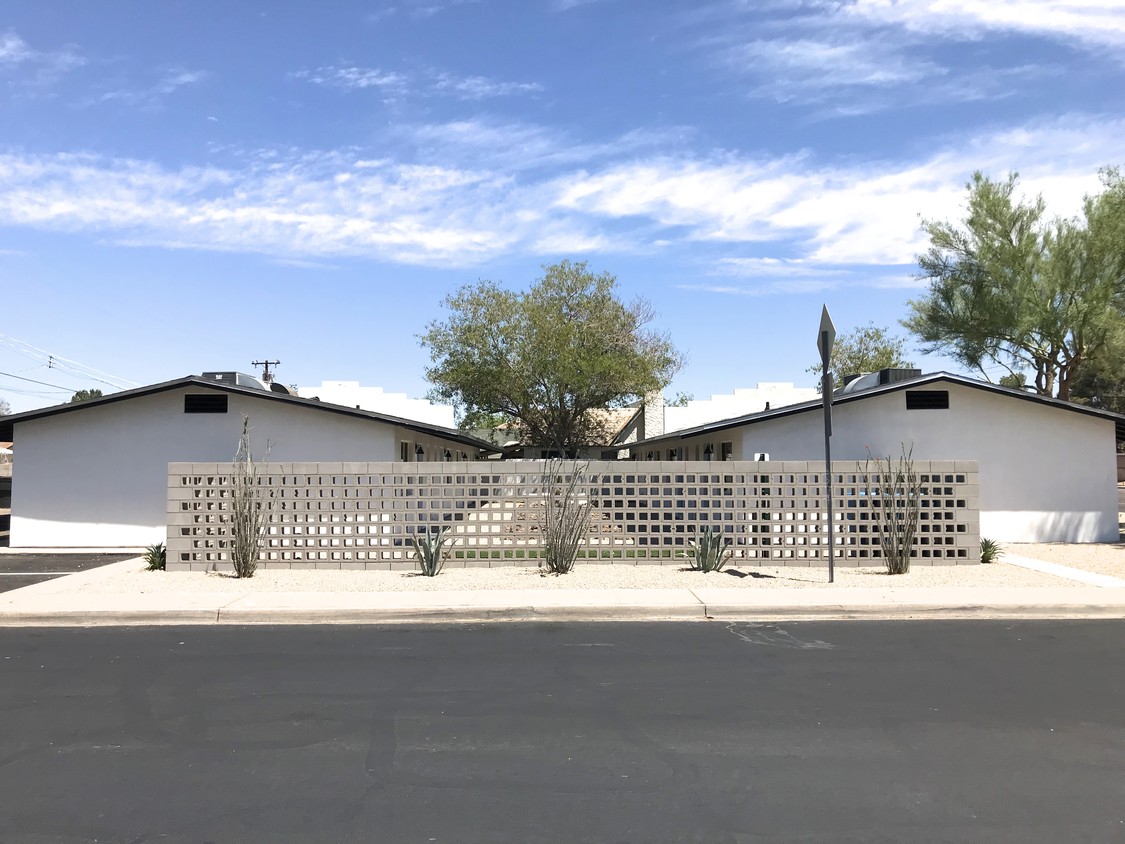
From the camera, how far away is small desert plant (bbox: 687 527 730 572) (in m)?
13.7

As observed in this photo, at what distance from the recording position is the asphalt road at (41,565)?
1380 cm

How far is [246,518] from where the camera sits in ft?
44.8

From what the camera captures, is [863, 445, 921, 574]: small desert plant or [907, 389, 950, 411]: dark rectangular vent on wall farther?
[907, 389, 950, 411]: dark rectangular vent on wall

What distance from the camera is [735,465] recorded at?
1476 cm

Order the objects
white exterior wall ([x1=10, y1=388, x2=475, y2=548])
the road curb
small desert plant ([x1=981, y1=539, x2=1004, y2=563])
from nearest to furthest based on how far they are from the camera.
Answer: the road curb < small desert plant ([x1=981, y1=539, x2=1004, y2=563]) < white exterior wall ([x1=10, y1=388, x2=475, y2=548])

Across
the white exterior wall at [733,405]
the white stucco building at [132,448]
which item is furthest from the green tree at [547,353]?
the white stucco building at [132,448]

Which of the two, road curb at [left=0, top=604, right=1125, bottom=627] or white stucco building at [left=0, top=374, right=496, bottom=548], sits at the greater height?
white stucco building at [left=0, top=374, right=496, bottom=548]

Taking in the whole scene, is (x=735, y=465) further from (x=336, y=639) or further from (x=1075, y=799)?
(x=1075, y=799)

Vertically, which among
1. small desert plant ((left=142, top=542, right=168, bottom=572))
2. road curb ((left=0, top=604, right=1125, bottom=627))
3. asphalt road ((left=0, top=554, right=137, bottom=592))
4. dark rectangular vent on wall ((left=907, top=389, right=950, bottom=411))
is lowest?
road curb ((left=0, top=604, right=1125, bottom=627))

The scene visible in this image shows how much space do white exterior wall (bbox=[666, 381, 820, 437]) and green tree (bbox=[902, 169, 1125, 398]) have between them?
14.9 meters

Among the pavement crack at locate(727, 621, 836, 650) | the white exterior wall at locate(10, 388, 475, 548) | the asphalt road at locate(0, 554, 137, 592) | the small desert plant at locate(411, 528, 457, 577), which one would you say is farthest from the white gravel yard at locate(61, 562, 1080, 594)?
the white exterior wall at locate(10, 388, 475, 548)

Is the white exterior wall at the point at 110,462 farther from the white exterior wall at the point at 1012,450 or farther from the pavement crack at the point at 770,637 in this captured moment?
the pavement crack at the point at 770,637

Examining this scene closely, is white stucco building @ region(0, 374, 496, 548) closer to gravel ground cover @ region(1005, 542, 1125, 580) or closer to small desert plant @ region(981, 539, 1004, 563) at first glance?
small desert plant @ region(981, 539, 1004, 563)

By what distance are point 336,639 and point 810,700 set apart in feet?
15.8
